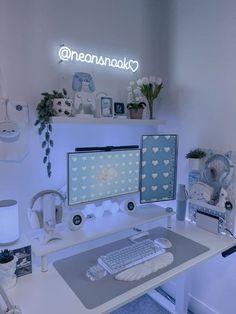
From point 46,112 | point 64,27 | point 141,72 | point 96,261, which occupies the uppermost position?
point 64,27

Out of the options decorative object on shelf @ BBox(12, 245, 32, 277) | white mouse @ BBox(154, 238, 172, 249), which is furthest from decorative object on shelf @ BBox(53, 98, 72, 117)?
white mouse @ BBox(154, 238, 172, 249)

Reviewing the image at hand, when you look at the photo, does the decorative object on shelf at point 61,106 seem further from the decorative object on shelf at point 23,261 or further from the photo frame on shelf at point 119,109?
the decorative object on shelf at point 23,261

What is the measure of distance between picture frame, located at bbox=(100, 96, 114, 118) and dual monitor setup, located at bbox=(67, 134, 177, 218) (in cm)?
23

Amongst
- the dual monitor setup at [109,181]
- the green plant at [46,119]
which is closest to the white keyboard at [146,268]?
the dual monitor setup at [109,181]

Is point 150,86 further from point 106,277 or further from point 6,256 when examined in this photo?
point 6,256

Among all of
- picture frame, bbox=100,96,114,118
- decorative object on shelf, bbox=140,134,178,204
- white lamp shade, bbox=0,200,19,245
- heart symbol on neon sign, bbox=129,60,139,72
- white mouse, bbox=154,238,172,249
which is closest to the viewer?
white lamp shade, bbox=0,200,19,245

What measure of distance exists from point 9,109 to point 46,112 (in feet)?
0.66

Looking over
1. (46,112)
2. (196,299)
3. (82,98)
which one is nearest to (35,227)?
(46,112)

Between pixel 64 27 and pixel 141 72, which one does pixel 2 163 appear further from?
pixel 141 72

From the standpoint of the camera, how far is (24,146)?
1449 millimetres

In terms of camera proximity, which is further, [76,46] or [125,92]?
[125,92]

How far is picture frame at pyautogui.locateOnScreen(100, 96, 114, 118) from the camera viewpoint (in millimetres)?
1648

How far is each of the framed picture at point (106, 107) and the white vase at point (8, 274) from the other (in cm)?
101

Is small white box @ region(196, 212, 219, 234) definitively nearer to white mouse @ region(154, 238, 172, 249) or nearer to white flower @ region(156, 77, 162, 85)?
white mouse @ region(154, 238, 172, 249)
